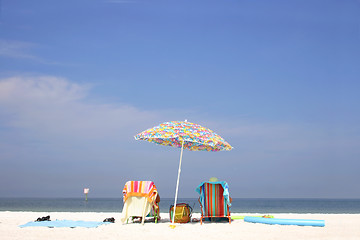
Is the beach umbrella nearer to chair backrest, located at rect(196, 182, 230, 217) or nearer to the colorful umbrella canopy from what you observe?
the colorful umbrella canopy

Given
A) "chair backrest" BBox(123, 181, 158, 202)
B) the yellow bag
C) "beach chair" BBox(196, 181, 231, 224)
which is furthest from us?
the yellow bag

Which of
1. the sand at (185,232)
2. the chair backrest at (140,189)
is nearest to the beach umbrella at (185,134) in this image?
the chair backrest at (140,189)

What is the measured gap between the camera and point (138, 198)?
966 cm

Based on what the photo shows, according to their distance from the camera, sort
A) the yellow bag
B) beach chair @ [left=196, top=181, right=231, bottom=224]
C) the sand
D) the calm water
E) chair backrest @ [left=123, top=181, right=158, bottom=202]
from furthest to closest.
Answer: the calm water
the yellow bag
beach chair @ [left=196, top=181, right=231, bottom=224]
chair backrest @ [left=123, top=181, right=158, bottom=202]
the sand

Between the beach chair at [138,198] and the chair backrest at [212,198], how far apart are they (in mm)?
1148

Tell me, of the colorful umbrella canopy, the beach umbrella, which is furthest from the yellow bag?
the colorful umbrella canopy

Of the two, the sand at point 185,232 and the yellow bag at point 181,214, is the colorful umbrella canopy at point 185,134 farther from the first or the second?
the sand at point 185,232

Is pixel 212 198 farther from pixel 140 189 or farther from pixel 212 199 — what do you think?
pixel 140 189

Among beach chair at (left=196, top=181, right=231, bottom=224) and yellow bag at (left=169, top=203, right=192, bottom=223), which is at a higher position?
beach chair at (left=196, top=181, right=231, bottom=224)

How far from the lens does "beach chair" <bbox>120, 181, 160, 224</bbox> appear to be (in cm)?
959

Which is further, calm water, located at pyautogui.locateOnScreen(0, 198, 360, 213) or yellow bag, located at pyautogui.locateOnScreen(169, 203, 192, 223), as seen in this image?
calm water, located at pyautogui.locateOnScreen(0, 198, 360, 213)

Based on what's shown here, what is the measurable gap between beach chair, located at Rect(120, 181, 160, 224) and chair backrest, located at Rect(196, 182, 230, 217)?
1.15 metres

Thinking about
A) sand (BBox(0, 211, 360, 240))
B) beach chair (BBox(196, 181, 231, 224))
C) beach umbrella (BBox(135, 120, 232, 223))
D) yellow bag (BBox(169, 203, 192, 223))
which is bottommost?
sand (BBox(0, 211, 360, 240))

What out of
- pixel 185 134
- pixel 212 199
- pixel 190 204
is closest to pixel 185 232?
pixel 212 199
